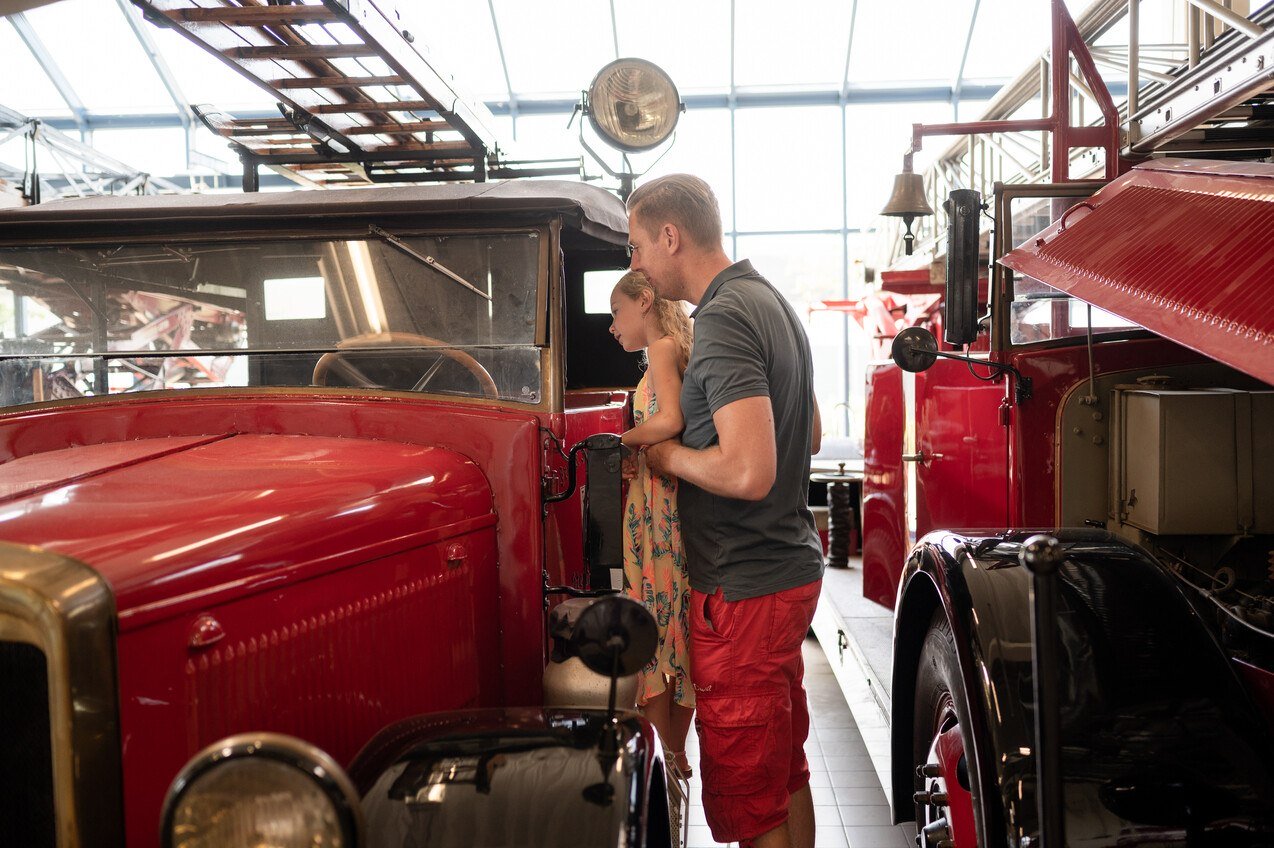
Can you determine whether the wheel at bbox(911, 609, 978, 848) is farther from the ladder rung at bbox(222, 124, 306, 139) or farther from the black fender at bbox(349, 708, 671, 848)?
the ladder rung at bbox(222, 124, 306, 139)

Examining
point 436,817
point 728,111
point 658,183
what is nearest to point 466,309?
point 658,183

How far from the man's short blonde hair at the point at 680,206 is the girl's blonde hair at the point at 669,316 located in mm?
363

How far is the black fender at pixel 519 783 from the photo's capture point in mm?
1475

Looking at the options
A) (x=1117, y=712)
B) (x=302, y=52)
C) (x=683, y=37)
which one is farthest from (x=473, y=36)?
(x=1117, y=712)

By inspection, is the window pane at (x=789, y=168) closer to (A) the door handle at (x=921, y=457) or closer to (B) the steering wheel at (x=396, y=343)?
(A) the door handle at (x=921, y=457)

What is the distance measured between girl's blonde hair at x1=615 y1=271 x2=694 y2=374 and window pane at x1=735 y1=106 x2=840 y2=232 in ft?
37.8

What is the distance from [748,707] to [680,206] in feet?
3.71

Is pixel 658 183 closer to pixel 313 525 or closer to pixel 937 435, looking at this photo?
pixel 313 525

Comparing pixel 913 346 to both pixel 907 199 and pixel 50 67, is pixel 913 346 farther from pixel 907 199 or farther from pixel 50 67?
pixel 50 67

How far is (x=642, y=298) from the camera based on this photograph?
284cm

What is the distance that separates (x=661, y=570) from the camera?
2.46 metres

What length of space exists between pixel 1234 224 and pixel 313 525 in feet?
5.82

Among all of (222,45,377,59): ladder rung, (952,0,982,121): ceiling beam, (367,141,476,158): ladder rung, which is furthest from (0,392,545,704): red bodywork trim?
(952,0,982,121): ceiling beam

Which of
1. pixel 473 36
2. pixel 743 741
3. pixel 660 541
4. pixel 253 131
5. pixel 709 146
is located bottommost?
pixel 743 741
